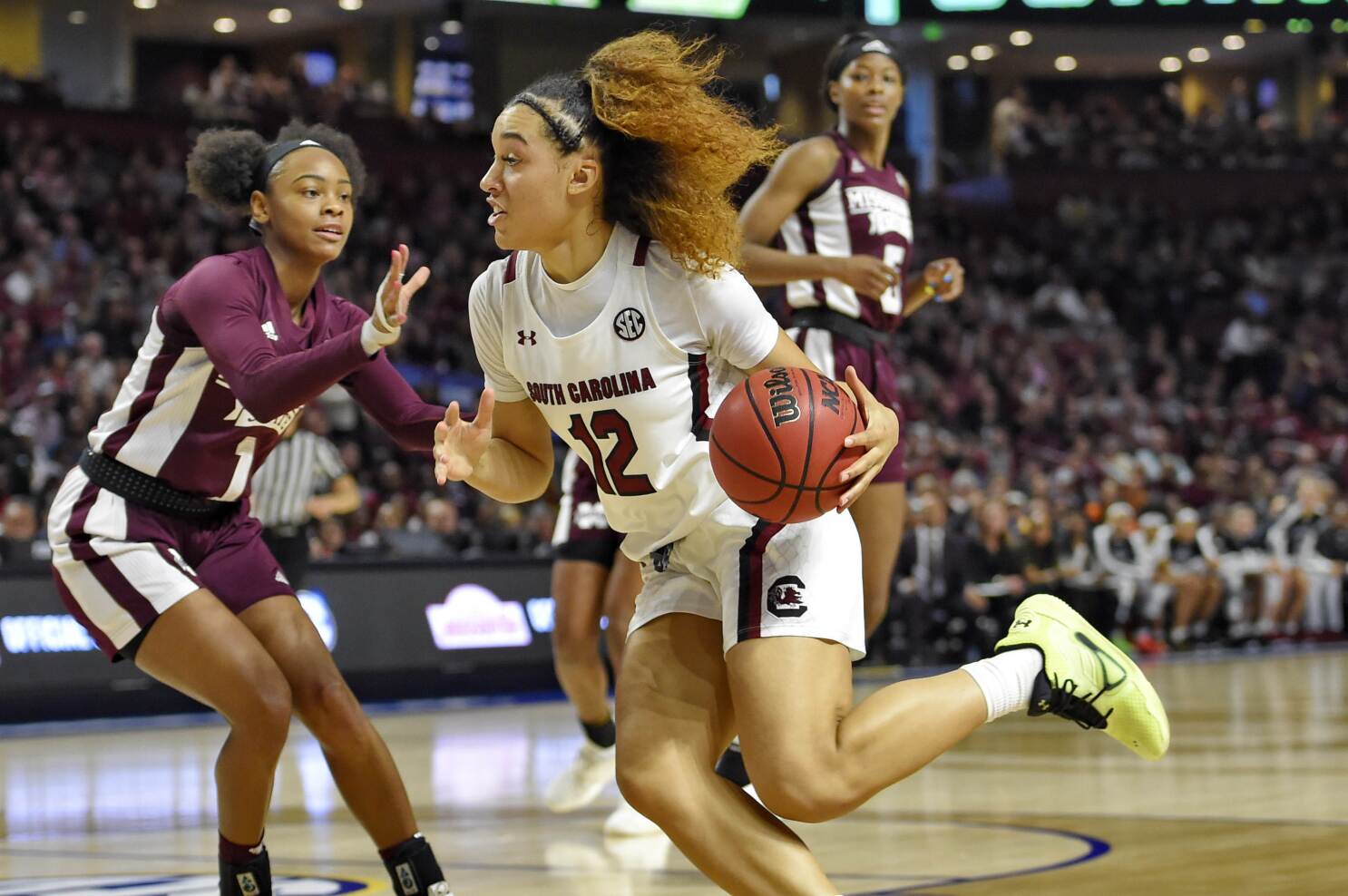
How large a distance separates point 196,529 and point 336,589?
21.4ft

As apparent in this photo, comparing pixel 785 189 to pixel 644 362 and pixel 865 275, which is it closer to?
pixel 865 275

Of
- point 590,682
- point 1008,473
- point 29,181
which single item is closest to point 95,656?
point 590,682

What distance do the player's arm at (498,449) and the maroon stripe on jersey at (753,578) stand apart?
1.77 ft

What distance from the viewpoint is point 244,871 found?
4090mm

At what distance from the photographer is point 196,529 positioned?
430 centimetres

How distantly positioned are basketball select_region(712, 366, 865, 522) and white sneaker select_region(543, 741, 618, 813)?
9.36ft

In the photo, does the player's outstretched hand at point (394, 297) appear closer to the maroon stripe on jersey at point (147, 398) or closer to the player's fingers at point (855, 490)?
the maroon stripe on jersey at point (147, 398)

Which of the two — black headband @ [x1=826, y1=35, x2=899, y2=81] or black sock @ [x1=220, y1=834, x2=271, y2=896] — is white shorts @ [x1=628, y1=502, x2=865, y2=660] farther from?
black headband @ [x1=826, y1=35, x2=899, y2=81]

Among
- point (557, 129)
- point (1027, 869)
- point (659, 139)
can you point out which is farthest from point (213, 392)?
point (1027, 869)

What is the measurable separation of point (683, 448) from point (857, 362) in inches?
86.3

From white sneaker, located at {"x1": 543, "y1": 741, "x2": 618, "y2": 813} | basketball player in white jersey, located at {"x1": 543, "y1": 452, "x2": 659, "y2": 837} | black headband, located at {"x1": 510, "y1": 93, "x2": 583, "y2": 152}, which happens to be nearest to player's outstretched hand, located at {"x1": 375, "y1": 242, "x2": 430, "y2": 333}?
black headband, located at {"x1": 510, "y1": 93, "x2": 583, "y2": 152}

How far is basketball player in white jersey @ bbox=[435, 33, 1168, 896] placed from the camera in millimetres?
3369

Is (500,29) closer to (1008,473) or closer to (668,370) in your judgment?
(1008,473)

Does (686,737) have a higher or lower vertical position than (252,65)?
lower
